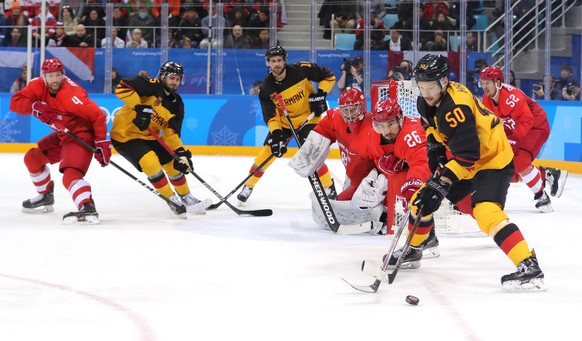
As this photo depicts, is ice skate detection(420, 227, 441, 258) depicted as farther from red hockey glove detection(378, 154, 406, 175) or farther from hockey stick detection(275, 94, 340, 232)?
hockey stick detection(275, 94, 340, 232)

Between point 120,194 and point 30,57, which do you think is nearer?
point 120,194

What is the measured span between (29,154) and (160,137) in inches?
32.8

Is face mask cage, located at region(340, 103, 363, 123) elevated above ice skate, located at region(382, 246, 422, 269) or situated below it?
above

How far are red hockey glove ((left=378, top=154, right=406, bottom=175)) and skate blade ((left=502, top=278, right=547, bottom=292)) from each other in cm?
131

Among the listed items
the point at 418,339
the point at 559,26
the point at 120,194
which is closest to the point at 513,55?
the point at 559,26

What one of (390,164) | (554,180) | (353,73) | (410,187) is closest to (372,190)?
(390,164)

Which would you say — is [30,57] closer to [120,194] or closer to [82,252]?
[120,194]

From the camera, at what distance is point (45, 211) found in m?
6.22

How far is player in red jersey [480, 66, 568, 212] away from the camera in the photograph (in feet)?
20.3

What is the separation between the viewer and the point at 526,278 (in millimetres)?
3713

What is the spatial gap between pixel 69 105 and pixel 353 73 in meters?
4.45

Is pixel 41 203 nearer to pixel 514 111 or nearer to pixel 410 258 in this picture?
pixel 410 258

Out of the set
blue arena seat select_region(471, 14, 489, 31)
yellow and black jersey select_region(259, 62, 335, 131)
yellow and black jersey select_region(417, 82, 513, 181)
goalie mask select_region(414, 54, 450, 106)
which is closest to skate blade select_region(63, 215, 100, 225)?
yellow and black jersey select_region(259, 62, 335, 131)

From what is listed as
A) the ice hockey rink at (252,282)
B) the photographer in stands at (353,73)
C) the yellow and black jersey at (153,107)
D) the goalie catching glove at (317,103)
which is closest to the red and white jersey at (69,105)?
the yellow and black jersey at (153,107)
